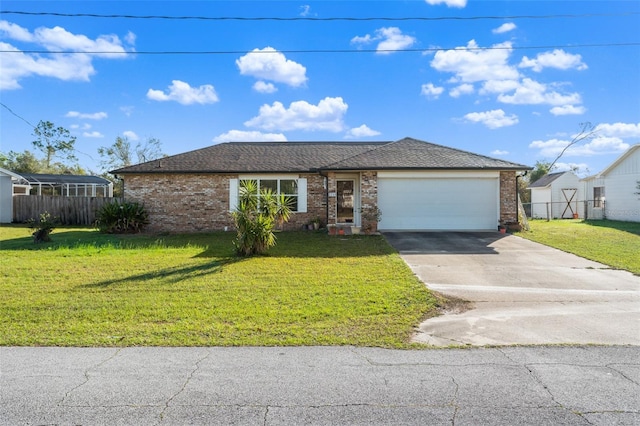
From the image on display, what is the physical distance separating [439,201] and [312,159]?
6.42m

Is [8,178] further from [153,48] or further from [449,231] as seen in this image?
[449,231]

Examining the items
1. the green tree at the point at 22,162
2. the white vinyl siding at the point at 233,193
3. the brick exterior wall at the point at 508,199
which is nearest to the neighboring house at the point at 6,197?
the white vinyl siding at the point at 233,193

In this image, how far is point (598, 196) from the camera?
26.4m

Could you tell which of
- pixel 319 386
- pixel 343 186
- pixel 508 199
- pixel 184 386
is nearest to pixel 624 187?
pixel 508 199

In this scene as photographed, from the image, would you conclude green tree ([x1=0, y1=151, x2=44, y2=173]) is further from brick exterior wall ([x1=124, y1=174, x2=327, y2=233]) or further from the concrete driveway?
the concrete driveway

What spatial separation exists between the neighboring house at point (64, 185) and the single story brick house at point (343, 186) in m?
14.5

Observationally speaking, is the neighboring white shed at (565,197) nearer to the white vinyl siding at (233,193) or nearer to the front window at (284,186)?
the front window at (284,186)

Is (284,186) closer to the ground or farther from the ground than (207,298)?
farther from the ground

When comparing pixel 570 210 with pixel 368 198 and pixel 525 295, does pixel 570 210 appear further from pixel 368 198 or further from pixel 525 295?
pixel 525 295

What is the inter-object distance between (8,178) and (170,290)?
2277 cm

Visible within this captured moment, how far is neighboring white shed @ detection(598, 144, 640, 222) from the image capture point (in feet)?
72.2

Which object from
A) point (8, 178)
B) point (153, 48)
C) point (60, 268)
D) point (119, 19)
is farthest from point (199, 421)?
point (8, 178)

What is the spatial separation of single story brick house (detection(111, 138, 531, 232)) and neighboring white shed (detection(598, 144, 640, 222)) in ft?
36.3

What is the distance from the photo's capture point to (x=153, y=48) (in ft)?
45.6
